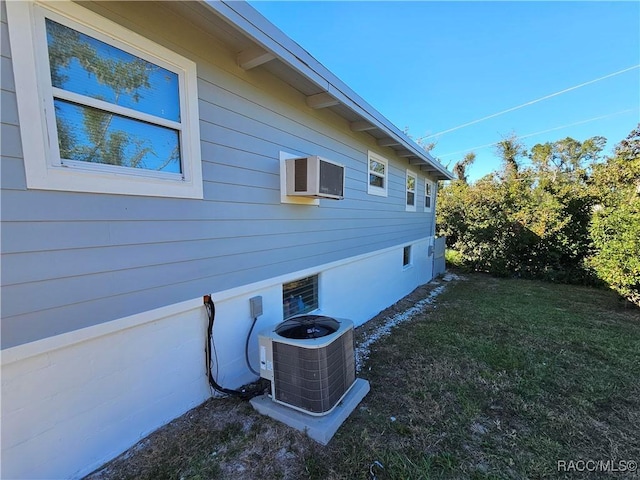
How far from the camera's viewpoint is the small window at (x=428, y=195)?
9070mm

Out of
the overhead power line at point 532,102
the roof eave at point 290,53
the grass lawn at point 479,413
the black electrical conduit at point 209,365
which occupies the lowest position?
the grass lawn at point 479,413

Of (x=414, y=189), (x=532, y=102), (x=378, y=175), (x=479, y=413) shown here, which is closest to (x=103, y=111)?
(x=479, y=413)

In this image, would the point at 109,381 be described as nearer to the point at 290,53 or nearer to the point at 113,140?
the point at 113,140

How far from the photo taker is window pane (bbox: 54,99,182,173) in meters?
1.64

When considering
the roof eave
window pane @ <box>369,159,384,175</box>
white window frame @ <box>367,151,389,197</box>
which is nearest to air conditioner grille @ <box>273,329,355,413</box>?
the roof eave

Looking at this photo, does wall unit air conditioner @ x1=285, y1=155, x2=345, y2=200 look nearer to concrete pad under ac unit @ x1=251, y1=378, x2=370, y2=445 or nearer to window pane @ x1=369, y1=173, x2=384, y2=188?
concrete pad under ac unit @ x1=251, y1=378, x2=370, y2=445

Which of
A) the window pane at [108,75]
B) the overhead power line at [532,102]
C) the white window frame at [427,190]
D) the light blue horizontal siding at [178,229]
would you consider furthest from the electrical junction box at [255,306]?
the overhead power line at [532,102]

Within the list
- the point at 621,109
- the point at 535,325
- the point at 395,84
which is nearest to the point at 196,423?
the point at 535,325

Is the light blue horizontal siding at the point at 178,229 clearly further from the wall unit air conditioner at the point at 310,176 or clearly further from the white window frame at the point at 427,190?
the white window frame at the point at 427,190

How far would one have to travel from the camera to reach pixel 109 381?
1877mm

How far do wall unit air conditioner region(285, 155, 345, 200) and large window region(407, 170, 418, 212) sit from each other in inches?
193

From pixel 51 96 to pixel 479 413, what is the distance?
13.1ft

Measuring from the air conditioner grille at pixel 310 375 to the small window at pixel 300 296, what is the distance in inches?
43.4

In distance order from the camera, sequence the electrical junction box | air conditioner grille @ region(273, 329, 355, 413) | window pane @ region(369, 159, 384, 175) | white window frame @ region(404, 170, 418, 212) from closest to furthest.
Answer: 1. air conditioner grille @ region(273, 329, 355, 413)
2. the electrical junction box
3. window pane @ region(369, 159, 384, 175)
4. white window frame @ region(404, 170, 418, 212)
